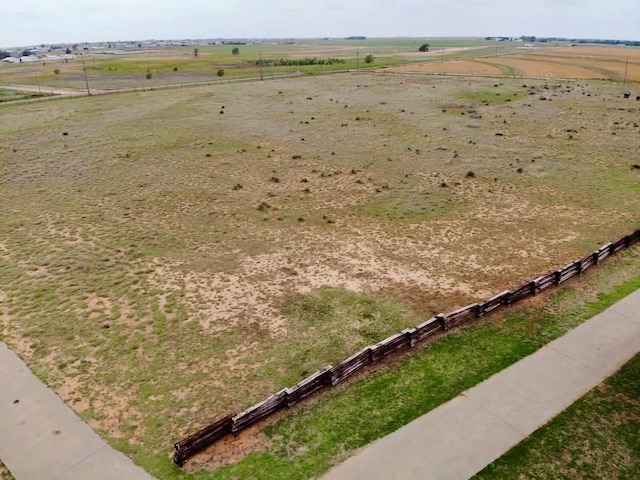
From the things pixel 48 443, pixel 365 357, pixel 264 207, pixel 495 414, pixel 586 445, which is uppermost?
pixel 264 207

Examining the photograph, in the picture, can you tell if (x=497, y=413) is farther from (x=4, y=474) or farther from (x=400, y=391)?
(x=4, y=474)

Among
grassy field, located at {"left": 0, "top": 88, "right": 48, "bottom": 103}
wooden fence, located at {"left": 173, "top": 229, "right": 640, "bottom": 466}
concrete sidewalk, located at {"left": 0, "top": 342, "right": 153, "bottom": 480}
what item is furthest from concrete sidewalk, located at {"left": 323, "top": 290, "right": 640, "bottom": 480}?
grassy field, located at {"left": 0, "top": 88, "right": 48, "bottom": 103}

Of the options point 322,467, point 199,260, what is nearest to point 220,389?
point 322,467

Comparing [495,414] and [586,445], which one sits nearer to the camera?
[586,445]

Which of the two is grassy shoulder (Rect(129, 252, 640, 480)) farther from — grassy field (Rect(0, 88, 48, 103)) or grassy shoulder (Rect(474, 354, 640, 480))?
grassy field (Rect(0, 88, 48, 103))

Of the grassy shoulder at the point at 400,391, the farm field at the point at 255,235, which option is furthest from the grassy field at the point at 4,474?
the grassy shoulder at the point at 400,391

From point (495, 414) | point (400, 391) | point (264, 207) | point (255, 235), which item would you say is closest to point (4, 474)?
point (400, 391)

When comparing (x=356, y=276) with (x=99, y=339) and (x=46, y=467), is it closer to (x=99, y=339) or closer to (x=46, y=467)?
(x=99, y=339)
